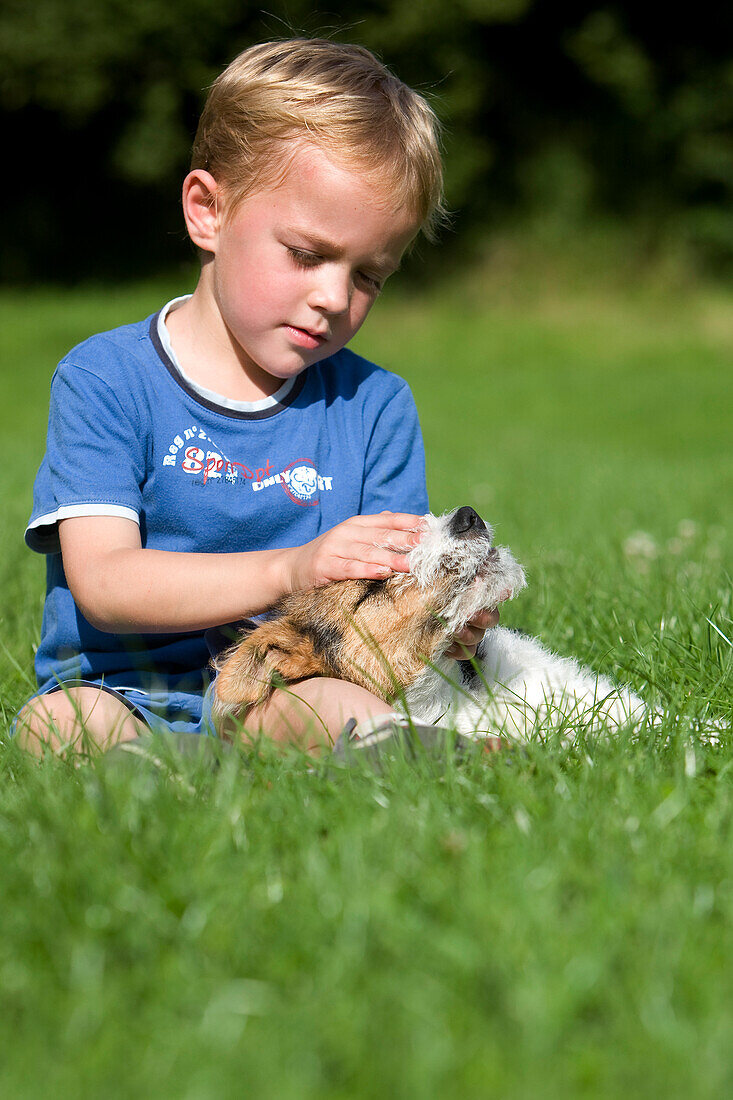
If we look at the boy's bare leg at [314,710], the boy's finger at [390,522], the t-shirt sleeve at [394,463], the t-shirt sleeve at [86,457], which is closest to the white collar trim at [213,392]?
the t-shirt sleeve at [86,457]

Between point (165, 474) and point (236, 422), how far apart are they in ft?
0.96

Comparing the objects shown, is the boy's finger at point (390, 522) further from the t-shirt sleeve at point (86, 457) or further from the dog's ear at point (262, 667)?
the t-shirt sleeve at point (86, 457)

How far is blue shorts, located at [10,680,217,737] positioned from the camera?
10.2 ft

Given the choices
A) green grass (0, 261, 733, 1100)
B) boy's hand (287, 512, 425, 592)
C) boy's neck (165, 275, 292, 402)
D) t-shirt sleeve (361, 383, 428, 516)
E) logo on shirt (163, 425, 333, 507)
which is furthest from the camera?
t-shirt sleeve (361, 383, 428, 516)

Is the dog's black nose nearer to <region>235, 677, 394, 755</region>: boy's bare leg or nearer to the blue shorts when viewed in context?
<region>235, 677, 394, 755</region>: boy's bare leg

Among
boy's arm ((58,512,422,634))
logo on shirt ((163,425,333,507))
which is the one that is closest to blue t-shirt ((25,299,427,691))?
logo on shirt ((163,425,333,507))

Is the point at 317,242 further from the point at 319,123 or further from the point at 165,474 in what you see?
the point at 165,474

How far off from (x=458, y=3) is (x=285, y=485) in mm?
27377

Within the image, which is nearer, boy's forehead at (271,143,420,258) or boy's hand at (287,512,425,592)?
boy's hand at (287,512,425,592)

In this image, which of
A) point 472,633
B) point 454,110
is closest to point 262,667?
point 472,633

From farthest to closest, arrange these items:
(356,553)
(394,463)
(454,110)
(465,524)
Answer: (454,110) → (394,463) → (465,524) → (356,553)

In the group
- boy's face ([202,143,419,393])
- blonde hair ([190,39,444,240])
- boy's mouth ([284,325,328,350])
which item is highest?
blonde hair ([190,39,444,240])

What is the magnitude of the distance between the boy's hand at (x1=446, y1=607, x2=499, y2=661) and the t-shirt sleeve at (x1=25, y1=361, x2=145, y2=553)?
3.16ft

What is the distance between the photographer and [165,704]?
3.22 metres
